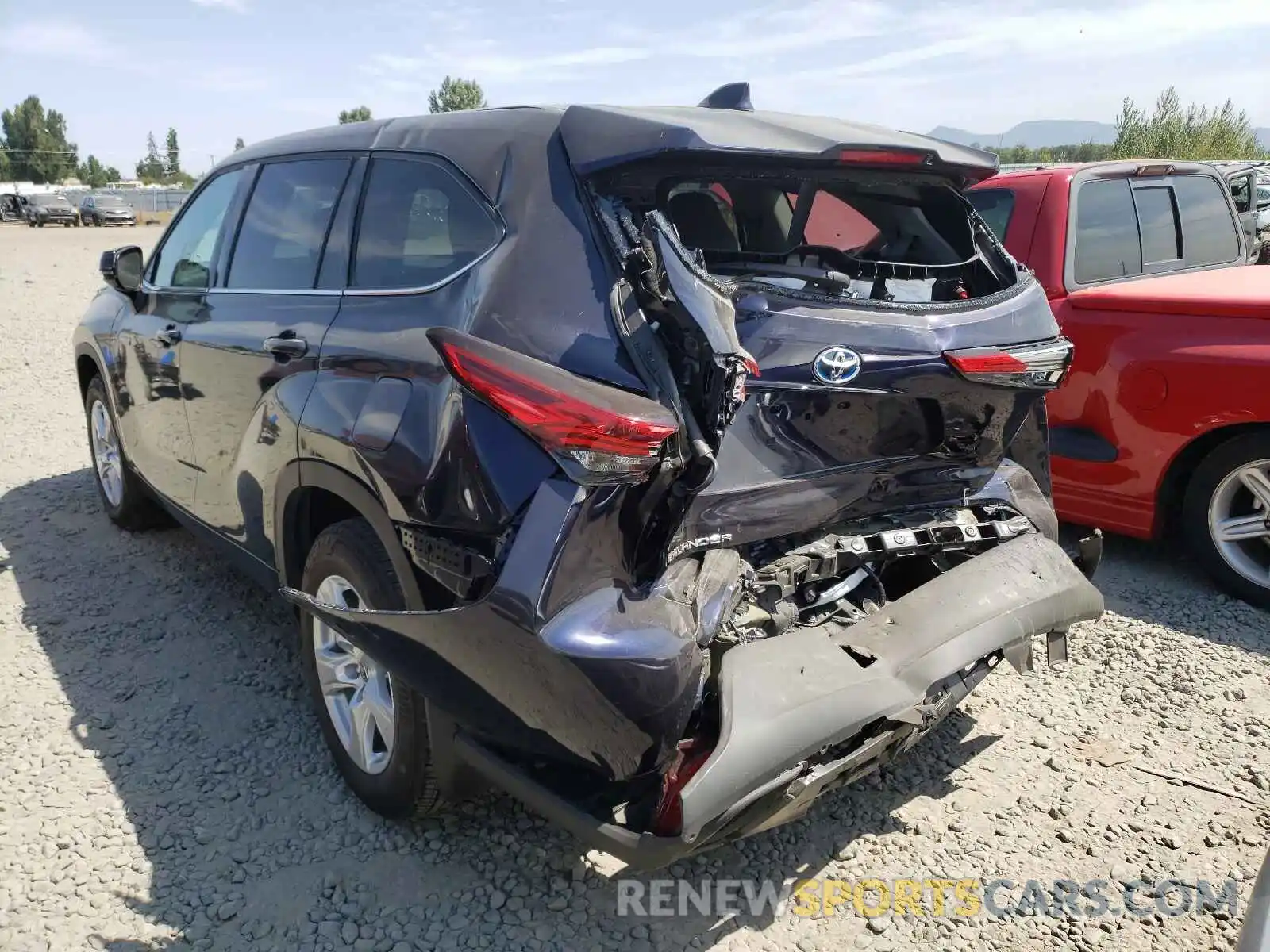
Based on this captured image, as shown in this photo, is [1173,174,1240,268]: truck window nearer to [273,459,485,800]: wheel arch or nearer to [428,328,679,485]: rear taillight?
[428,328,679,485]: rear taillight

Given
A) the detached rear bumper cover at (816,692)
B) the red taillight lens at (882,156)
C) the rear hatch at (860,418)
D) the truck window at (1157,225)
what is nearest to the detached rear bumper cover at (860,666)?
the detached rear bumper cover at (816,692)

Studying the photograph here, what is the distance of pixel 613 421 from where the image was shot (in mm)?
1985

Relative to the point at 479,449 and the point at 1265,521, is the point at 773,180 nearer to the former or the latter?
the point at 479,449

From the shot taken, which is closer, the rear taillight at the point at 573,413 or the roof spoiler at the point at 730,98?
the rear taillight at the point at 573,413

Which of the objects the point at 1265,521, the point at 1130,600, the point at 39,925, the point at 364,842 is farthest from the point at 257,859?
the point at 1265,521

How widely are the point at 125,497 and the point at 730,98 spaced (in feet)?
12.2

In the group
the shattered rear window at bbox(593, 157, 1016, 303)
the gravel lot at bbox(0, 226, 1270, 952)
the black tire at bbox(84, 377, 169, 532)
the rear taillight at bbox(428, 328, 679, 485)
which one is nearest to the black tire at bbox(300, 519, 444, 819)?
the gravel lot at bbox(0, 226, 1270, 952)

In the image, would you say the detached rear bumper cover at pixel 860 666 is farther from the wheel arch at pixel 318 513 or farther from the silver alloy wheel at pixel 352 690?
the silver alloy wheel at pixel 352 690

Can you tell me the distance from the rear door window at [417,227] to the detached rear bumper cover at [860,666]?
48.2 inches

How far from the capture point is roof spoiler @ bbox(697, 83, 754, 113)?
300cm

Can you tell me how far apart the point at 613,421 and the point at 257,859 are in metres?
1.68

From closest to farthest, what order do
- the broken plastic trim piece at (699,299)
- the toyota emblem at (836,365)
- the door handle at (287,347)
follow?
the broken plastic trim piece at (699,299), the toyota emblem at (836,365), the door handle at (287,347)

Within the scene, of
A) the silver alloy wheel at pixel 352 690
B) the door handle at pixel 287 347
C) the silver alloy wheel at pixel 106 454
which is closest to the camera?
the silver alloy wheel at pixel 352 690

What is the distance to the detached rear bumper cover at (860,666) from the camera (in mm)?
2014
